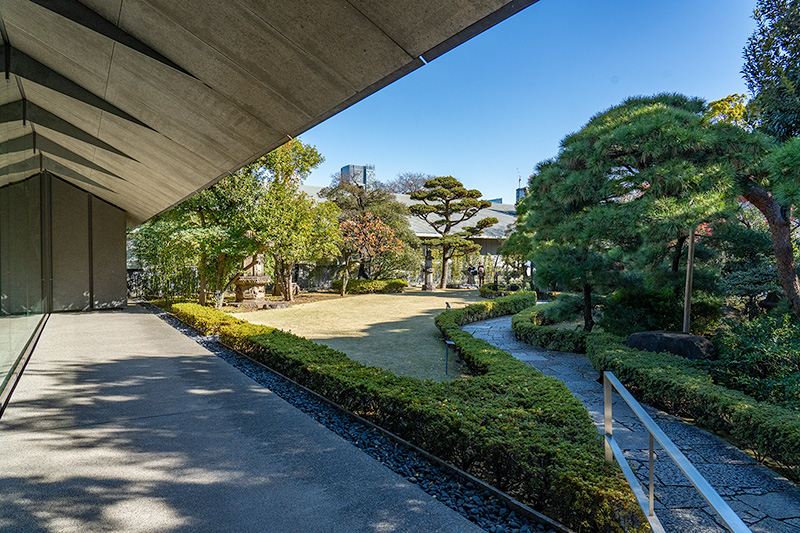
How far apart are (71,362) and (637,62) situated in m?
11.3

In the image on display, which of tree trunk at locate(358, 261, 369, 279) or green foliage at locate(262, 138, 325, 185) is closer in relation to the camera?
green foliage at locate(262, 138, 325, 185)

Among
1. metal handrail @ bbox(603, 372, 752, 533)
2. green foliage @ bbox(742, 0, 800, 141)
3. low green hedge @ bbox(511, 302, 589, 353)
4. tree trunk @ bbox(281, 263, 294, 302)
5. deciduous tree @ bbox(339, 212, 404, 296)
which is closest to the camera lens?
metal handrail @ bbox(603, 372, 752, 533)

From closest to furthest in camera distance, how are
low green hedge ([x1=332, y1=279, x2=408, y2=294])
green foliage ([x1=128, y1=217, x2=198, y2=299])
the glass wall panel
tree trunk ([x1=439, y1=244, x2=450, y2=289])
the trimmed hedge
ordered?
the trimmed hedge
the glass wall panel
green foliage ([x1=128, y1=217, x2=198, y2=299])
low green hedge ([x1=332, y1=279, x2=408, y2=294])
tree trunk ([x1=439, y1=244, x2=450, y2=289])

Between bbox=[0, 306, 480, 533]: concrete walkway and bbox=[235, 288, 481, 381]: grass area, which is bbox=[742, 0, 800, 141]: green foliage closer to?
bbox=[235, 288, 481, 381]: grass area

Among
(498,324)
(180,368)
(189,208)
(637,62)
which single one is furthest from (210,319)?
(637,62)

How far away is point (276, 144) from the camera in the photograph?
4.06m

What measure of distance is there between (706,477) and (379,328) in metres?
7.13

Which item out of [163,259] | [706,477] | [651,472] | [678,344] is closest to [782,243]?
[678,344]

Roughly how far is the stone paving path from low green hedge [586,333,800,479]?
133 mm

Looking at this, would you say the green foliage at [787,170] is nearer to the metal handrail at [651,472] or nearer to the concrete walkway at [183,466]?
the metal handrail at [651,472]

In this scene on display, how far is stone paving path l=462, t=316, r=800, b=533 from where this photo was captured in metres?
2.29

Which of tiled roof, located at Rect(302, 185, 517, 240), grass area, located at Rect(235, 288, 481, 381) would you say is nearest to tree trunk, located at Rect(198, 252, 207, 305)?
grass area, located at Rect(235, 288, 481, 381)

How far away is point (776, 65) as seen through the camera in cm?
646

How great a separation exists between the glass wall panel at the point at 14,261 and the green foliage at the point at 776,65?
395 inches
